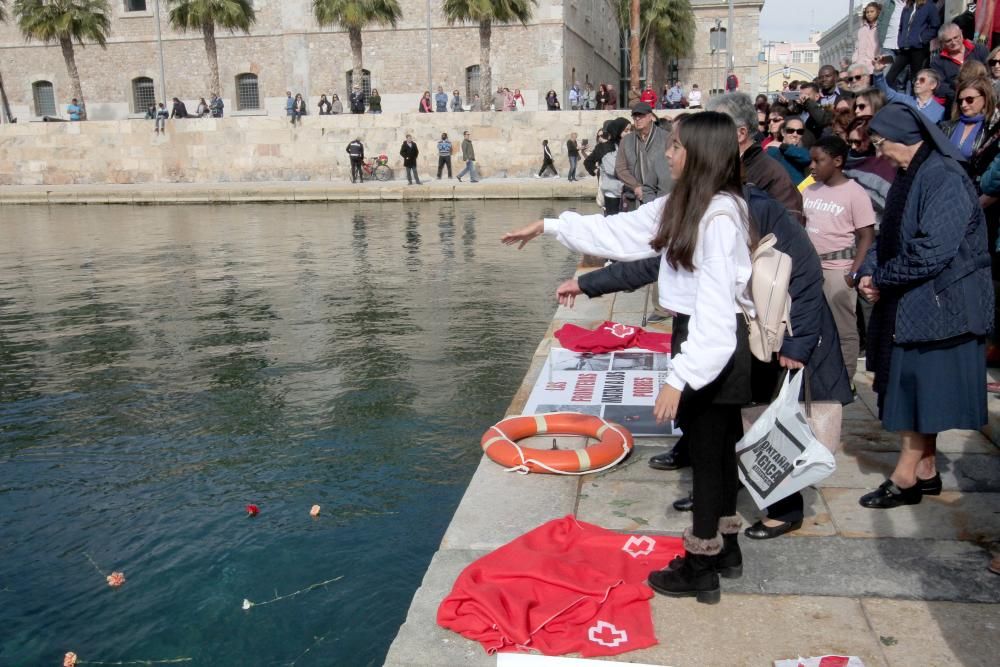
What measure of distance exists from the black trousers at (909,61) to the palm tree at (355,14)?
1049 inches

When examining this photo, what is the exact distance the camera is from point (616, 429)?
5.04 m

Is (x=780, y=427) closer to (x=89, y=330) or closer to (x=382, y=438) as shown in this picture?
(x=382, y=438)

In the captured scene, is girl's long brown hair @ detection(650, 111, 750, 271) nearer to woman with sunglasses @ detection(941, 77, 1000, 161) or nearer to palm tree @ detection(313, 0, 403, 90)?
woman with sunglasses @ detection(941, 77, 1000, 161)

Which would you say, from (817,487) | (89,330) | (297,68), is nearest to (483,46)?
(297,68)

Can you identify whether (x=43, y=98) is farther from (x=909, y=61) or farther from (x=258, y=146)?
(x=909, y=61)

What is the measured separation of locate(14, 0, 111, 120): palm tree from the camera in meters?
36.6

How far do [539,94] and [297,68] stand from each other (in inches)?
401

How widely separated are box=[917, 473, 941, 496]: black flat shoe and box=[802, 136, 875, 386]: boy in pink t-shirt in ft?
4.11

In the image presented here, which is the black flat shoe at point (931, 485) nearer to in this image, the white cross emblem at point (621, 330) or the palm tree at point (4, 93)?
the white cross emblem at point (621, 330)

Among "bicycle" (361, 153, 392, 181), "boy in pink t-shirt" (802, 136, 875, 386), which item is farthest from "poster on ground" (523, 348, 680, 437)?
"bicycle" (361, 153, 392, 181)

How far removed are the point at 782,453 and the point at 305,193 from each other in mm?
25795

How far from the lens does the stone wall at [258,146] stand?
32.3 metres

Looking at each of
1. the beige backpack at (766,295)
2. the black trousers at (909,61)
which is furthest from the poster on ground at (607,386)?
the black trousers at (909,61)

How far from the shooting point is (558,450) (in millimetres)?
4816
